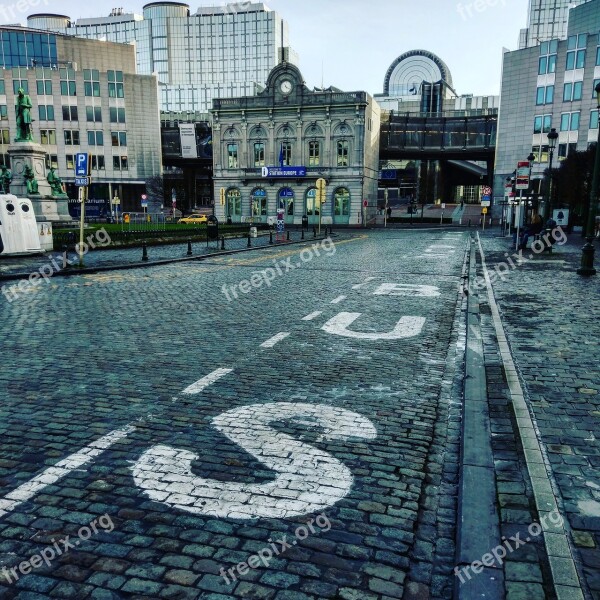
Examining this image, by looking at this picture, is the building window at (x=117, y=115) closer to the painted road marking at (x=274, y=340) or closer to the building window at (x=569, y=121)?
the building window at (x=569, y=121)

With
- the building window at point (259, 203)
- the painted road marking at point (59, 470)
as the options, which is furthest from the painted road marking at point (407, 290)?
the building window at point (259, 203)

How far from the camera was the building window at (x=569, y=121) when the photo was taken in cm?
6166

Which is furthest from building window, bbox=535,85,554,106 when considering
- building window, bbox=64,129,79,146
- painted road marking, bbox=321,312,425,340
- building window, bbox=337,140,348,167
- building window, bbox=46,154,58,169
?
painted road marking, bbox=321,312,425,340

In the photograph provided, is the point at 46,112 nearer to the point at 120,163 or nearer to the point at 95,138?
the point at 95,138

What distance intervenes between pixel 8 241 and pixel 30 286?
7673 millimetres

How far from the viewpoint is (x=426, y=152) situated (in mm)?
71625

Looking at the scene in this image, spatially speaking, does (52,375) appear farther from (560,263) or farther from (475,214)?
(475,214)

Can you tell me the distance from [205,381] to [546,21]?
154 m

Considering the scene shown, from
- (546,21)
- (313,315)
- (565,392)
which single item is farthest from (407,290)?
(546,21)

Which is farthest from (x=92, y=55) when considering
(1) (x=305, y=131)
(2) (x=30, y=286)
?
(2) (x=30, y=286)

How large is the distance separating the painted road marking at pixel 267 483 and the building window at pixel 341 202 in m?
59.0

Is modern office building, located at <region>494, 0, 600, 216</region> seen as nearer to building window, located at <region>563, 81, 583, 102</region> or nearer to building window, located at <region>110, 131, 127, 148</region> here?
building window, located at <region>563, 81, 583, 102</region>

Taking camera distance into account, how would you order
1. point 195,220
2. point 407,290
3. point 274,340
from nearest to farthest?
1. point 274,340
2. point 407,290
3. point 195,220

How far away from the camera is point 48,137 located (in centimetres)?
7281
